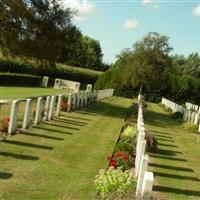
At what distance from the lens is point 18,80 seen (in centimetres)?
4888

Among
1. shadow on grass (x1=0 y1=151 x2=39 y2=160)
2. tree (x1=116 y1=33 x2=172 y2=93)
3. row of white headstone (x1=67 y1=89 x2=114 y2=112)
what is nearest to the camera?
shadow on grass (x1=0 y1=151 x2=39 y2=160)

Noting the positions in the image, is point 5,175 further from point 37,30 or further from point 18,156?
point 37,30

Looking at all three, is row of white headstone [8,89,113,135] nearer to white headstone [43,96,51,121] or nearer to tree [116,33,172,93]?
white headstone [43,96,51,121]

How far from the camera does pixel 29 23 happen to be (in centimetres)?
3030

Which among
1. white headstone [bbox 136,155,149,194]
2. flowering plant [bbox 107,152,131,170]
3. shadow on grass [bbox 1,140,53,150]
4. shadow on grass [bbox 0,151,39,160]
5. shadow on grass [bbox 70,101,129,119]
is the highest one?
white headstone [bbox 136,155,149,194]

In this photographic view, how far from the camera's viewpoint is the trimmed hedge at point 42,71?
189 feet

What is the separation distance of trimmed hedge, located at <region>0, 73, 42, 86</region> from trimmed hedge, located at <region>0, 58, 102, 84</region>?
5.98ft

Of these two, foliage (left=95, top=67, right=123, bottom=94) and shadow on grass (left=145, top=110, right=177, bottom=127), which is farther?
foliage (left=95, top=67, right=123, bottom=94)

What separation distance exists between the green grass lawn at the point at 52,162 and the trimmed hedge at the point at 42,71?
3540 cm

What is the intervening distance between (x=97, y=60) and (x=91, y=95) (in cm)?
7142

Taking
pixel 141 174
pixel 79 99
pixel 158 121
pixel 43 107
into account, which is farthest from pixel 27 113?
pixel 158 121

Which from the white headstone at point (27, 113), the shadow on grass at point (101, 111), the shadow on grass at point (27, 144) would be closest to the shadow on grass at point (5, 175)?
the shadow on grass at point (27, 144)

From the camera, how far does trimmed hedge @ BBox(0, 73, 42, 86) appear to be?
44912 mm

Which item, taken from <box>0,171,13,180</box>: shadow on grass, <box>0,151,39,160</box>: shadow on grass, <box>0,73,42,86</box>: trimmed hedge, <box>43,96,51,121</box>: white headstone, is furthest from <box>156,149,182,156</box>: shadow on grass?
<box>0,73,42,86</box>: trimmed hedge
